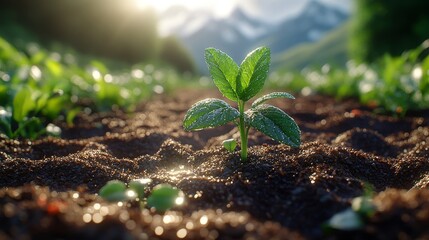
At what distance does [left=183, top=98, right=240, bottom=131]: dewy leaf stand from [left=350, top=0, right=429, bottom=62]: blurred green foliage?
1188cm

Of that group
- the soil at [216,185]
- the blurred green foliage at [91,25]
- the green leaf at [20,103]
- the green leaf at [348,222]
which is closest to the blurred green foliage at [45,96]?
the green leaf at [20,103]

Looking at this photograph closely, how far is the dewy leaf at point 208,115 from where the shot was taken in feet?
6.06

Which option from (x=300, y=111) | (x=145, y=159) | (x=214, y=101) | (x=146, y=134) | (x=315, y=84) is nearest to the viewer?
(x=214, y=101)

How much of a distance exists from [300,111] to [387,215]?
3549 millimetres

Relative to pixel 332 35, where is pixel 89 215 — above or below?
below

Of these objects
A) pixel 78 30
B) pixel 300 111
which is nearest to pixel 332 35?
pixel 78 30

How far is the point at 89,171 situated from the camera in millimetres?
2025

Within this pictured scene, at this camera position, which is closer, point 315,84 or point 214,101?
point 214,101

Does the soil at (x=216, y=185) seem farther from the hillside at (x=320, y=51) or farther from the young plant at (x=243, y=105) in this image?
the hillside at (x=320, y=51)

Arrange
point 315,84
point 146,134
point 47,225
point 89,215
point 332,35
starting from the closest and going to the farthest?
1. point 47,225
2. point 89,215
3. point 146,134
4. point 315,84
5. point 332,35

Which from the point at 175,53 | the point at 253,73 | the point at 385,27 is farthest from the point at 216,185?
the point at 175,53

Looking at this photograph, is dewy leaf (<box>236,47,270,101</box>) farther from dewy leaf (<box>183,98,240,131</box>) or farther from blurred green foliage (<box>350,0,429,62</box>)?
blurred green foliage (<box>350,0,429,62</box>)

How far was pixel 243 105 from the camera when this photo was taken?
6.57 feet

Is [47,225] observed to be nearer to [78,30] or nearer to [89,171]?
[89,171]
